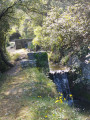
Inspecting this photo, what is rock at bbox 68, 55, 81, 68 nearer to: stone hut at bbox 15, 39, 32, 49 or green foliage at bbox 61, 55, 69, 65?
green foliage at bbox 61, 55, 69, 65

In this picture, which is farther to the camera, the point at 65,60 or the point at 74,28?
the point at 65,60

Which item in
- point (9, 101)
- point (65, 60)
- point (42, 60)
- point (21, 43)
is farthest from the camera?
point (21, 43)

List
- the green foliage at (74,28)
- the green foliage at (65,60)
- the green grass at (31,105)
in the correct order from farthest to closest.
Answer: the green foliage at (65,60)
the green foliage at (74,28)
the green grass at (31,105)

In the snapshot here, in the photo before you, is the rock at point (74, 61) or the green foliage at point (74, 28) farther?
the rock at point (74, 61)

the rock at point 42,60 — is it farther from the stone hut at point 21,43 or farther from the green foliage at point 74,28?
the stone hut at point 21,43

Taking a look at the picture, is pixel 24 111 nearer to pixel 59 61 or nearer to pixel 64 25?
pixel 64 25

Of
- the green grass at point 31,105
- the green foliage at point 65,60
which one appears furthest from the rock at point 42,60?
the green foliage at point 65,60

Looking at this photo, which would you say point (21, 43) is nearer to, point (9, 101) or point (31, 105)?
point (9, 101)

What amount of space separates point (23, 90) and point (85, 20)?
240 inches

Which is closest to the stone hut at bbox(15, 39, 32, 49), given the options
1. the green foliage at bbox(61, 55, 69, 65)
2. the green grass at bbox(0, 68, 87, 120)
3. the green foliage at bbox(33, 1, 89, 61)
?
the green foliage at bbox(61, 55, 69, 65)

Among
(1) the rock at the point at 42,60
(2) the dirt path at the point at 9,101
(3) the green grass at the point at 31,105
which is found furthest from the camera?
(1) the rock at the point at 42,60

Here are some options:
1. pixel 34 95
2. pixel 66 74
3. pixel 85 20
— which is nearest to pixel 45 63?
pixel 66 74

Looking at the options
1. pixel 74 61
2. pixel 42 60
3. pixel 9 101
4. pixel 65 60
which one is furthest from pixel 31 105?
pixel 65 60

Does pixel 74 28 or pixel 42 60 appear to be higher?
pixel 74 28
